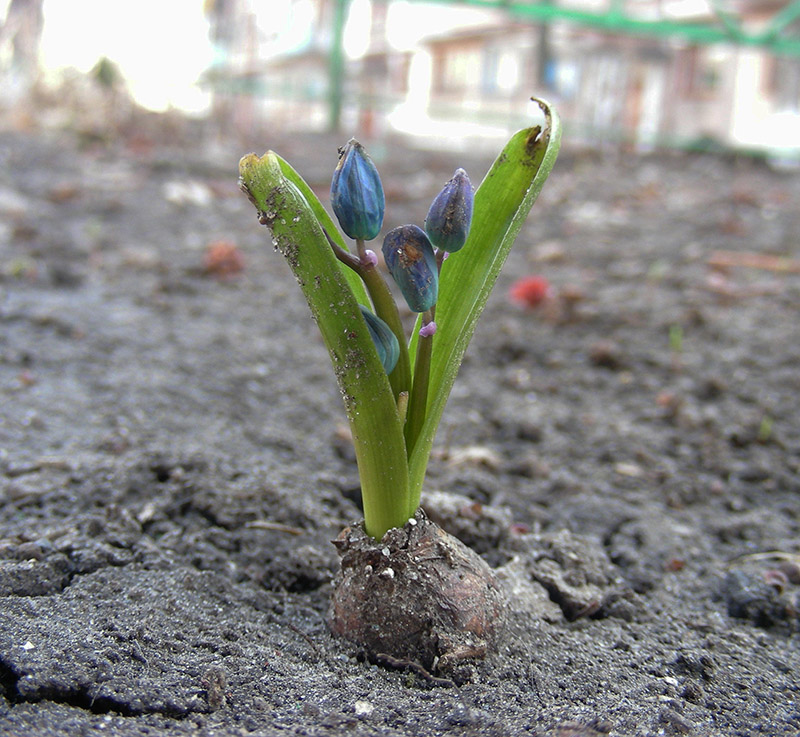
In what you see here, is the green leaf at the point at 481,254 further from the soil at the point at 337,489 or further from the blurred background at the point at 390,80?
the blurred background at the point at 390,80

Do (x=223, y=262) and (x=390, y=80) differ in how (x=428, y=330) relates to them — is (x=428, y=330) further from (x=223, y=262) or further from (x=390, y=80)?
(x=390, y=80)

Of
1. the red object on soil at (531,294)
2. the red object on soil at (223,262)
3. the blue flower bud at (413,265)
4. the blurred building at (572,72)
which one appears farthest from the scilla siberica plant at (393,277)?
the blurred building at (572,72)

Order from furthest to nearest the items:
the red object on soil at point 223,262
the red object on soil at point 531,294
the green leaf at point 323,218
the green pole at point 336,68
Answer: the green pole at point 336,68
the red object on soil at point 223,262
the red object on soil at point 531,294
the green leaf at point 323,218

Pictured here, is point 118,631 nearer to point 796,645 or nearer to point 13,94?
point 796,645

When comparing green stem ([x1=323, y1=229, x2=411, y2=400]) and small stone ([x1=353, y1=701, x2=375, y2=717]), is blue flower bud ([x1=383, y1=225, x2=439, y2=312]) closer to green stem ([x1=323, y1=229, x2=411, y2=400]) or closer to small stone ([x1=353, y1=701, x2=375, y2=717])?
green stem ([x1=323, y1=229, x2=411, y2=400])

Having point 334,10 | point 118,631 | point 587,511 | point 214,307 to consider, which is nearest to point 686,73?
point 334,10

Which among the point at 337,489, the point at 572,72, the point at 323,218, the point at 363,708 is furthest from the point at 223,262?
the point at 572,72

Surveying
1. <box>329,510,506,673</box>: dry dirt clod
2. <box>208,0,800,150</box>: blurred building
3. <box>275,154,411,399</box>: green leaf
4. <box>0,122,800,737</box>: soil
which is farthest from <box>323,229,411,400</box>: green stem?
<box>208,0,800,150</box>: blurred building
